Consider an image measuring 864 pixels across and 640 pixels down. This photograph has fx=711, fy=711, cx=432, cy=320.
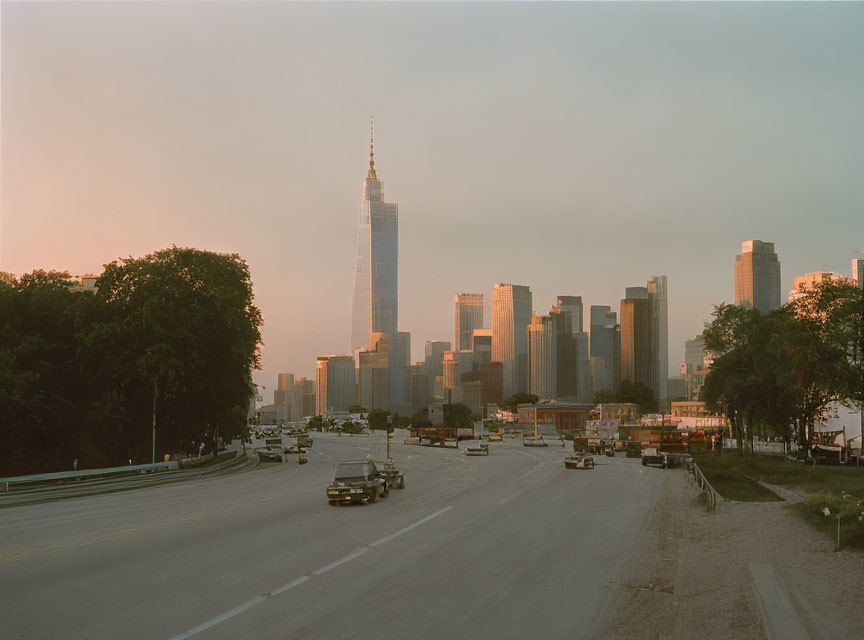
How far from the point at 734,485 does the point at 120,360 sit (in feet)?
123

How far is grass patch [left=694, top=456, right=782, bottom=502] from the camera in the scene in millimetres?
30438

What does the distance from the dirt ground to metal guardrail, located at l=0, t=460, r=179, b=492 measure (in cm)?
2922

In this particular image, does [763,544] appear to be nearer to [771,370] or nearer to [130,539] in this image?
[130,539]

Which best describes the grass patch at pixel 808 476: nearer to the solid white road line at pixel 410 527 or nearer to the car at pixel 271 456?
the solid white road line at pixel 410 527

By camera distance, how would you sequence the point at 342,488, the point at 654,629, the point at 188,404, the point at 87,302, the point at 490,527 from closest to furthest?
the point at 654,629
the point at 490,527
the point at 342,488
the point at 87,302
the point at 188,404

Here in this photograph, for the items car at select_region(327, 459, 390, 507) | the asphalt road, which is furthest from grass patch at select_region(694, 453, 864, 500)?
car at select_region(327, 459, 390, 507)

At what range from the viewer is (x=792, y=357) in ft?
138

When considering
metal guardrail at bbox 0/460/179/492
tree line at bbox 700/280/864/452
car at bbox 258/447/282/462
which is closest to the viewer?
metal guardrail at bbox 0/460/179/492

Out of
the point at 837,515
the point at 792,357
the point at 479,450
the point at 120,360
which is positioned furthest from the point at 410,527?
the point at 479,450

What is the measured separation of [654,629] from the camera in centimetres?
1093

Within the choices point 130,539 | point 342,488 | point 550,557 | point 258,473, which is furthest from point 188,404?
point 550,557

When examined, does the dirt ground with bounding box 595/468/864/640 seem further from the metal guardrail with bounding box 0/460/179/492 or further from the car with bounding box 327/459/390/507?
the metal guardrail with bounding box 0/460/179/492

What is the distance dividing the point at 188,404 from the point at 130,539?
110 ft

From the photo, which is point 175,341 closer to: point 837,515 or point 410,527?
point 410,527
